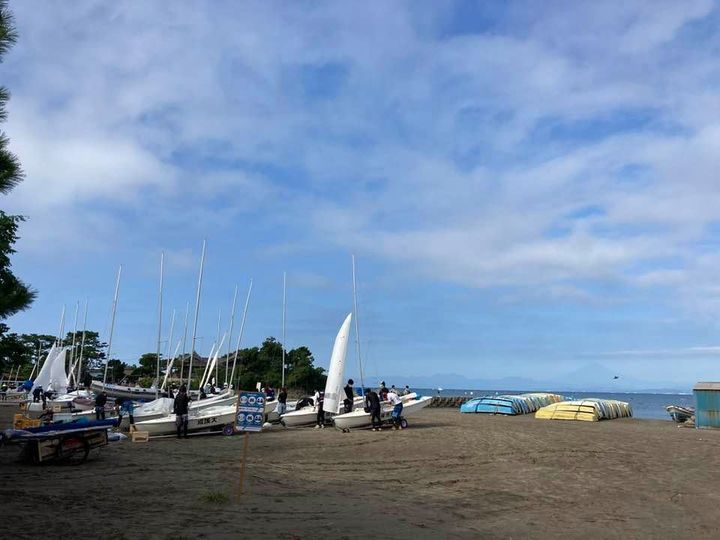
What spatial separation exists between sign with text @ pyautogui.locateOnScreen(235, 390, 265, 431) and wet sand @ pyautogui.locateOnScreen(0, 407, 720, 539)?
1.23 m

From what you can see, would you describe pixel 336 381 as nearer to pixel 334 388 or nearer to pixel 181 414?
pixel 334 388

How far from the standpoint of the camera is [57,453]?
47.8ft

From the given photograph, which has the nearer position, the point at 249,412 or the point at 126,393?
the point at 249,412

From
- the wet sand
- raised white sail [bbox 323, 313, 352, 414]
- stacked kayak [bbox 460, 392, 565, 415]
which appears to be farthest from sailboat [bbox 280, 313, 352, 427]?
stacked kayak [bbox 460, 392, 565, 415]

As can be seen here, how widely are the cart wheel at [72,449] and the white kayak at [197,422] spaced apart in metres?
7.24

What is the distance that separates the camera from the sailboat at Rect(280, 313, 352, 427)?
26.5 m

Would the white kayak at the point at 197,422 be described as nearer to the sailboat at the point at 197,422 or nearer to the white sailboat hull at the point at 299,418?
the sailboat at the point at 197,422

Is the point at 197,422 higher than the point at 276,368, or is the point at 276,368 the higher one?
the point at 276,368

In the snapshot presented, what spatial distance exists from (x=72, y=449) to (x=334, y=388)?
1322cm

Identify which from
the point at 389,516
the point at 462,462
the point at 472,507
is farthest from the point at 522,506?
the point at 462,462

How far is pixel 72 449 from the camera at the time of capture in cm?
1477

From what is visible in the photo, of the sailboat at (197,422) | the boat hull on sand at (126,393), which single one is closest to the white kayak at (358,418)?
the sailboat at (197,422)

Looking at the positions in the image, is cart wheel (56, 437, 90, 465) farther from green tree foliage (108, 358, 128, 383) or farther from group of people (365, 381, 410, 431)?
green tree foliage (108, 358, 128, 383)

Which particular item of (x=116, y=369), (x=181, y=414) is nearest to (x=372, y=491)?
(x=181, y=414)
